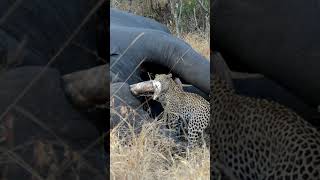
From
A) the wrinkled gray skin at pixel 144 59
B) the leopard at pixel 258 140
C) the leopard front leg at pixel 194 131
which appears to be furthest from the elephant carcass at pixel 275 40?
the leopard front leg at pixel 194 131

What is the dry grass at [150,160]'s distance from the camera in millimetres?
1521

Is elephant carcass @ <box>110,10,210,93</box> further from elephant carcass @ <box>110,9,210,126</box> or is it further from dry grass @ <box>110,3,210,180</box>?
dry grass @ <box>110,3,210,180</box>

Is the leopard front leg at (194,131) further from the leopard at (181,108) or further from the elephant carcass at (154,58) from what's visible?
the elephant carcass at (154,58)

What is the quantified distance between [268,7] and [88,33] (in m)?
0.31

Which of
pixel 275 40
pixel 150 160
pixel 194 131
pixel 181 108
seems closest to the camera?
pixel 275 40

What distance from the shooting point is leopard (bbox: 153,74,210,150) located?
2375 mm

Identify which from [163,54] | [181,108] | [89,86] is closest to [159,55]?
[163,54]

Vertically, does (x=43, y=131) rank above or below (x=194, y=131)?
above

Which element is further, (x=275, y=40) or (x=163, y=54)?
(x=163, y=54)

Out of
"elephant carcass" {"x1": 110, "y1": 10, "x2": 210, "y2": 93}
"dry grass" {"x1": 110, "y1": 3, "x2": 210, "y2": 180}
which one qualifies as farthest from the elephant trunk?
"dry grass" {"x1": 110, "y1": 3, "x2": 210, "y2": 180}

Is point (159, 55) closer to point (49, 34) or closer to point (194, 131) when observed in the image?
point (194, 131)

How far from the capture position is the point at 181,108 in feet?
8.31

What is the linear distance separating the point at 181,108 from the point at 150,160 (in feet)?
2.92

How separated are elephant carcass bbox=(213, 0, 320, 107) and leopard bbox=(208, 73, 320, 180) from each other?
0.05 meters
